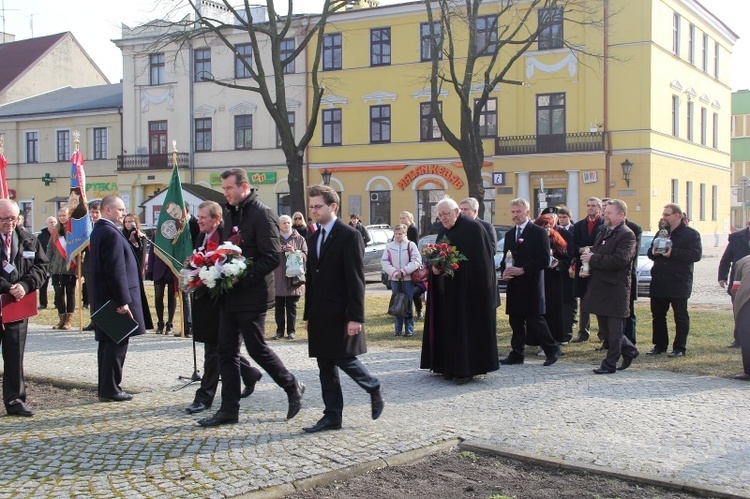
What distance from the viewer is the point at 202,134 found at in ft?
155

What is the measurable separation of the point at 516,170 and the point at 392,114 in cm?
727

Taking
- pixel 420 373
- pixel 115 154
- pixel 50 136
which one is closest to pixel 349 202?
pixel 115 154

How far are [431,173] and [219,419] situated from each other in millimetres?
35192

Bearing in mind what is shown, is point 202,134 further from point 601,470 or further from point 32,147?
point 601,470

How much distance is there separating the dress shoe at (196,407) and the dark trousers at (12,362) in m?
1.56

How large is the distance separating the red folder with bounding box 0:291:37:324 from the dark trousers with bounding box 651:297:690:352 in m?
7.49

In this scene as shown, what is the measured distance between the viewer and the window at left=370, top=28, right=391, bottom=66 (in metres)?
43.0

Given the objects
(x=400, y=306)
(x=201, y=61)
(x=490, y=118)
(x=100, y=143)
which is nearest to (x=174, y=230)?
(x=400, y=306)

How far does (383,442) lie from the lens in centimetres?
688

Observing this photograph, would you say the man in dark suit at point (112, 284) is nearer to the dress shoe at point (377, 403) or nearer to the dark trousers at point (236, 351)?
the dark trousers at point (236, 351)

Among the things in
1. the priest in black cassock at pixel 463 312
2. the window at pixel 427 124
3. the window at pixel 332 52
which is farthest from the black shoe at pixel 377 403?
the window at pixel 332 52

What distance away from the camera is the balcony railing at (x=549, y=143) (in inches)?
1499

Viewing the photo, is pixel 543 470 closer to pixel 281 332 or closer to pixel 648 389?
pixel 648 389

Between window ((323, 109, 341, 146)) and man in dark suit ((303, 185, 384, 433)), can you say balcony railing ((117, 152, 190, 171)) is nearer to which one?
window ((323, 109, 341, 146))
